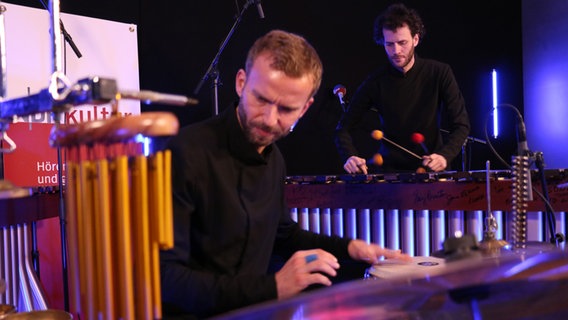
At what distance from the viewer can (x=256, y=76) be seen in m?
1.64

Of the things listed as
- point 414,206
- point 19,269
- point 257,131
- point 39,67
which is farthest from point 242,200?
point 39,67

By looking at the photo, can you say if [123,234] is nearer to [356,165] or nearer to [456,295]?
[456,295]

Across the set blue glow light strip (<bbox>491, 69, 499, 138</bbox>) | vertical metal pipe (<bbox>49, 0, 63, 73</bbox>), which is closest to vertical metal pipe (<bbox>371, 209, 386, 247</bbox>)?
vertical metal pipe (<bbox>49, 0, 63, 73</bbox>)

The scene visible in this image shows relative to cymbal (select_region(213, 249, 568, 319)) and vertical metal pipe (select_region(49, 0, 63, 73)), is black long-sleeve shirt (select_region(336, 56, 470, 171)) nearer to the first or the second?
cymbal (select_region(213, 249, 568, 319))

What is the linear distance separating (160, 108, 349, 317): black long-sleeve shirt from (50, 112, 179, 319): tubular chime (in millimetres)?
503

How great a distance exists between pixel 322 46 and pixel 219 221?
442 centimetres

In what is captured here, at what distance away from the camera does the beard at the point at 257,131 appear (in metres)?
1.69

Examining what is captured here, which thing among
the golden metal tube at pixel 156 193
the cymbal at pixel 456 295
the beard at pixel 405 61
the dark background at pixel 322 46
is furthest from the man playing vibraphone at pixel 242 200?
the dark background at pixel 322 46

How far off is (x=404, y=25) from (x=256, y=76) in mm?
2331

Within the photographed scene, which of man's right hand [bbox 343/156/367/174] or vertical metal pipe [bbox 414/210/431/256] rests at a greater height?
man's right hand [bbox 343/156/367/174]

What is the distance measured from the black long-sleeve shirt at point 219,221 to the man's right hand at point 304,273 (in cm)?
4

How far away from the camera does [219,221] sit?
1.69 metres

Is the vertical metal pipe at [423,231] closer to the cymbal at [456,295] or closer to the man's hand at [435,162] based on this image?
the man's hand at [435,162]

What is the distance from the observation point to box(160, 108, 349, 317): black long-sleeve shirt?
150cm
